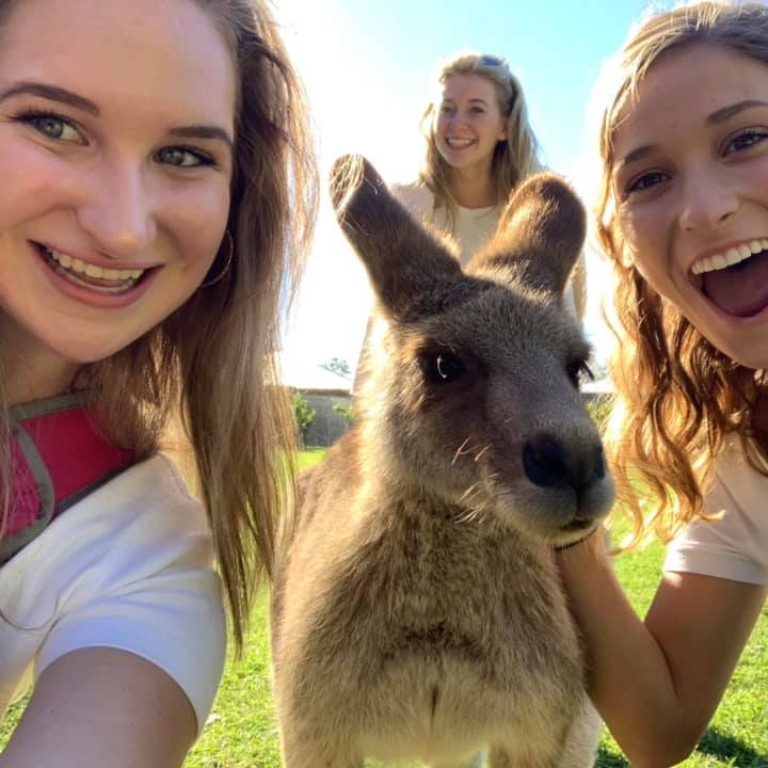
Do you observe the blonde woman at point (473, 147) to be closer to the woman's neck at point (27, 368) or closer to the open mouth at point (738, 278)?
the open mouth at point (738, 278)

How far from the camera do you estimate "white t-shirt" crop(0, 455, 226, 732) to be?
184cm

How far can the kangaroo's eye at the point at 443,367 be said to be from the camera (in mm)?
2354

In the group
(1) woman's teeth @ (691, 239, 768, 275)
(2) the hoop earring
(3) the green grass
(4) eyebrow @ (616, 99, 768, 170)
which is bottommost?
(3) the green grass

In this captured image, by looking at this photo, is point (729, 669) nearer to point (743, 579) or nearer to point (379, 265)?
point (743, 579)

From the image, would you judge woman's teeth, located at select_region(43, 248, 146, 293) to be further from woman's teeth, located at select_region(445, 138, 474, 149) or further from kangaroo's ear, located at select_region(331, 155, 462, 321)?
woman's teeth, located at select_region(445, 138, 474, 149)

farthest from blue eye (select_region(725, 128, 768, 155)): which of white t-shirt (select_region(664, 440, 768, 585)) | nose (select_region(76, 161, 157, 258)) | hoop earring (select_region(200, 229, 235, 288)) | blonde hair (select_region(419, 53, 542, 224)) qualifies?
blonde hair (select_region(419, 53, 542, 224))

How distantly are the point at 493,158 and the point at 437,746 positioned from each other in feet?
11.1

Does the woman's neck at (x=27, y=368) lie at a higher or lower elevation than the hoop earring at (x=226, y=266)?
lower

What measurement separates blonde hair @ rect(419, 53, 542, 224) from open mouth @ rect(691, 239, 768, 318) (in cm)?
220

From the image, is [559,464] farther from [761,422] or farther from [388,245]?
[761,422]

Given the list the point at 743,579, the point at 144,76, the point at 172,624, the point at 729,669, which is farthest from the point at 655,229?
the point at 172,624

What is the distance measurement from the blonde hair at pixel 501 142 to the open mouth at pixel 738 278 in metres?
2.20

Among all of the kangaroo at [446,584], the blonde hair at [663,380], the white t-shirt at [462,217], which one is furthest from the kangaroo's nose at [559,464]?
the white t-shirt at [462,217]

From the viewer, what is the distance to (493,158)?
16.5ft
